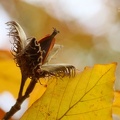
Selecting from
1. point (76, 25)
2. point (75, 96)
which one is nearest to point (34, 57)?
point (75, 96)

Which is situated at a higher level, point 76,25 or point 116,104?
point 76,25

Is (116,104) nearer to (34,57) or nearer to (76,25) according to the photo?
(34,57)

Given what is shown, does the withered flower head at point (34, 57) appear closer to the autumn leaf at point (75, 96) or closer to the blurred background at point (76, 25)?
the autumn leaf at point (75, 96)

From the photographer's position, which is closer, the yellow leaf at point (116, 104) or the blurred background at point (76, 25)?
the yellow leaf at point (116, 104)

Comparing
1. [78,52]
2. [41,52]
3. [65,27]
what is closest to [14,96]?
[41,52]

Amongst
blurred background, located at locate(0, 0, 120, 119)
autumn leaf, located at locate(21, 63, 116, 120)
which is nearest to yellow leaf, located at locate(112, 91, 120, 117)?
autumn leaf, located at locate(21, 63, 116, 120)

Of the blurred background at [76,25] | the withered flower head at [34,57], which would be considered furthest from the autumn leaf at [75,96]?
the blurred background at [76,25]

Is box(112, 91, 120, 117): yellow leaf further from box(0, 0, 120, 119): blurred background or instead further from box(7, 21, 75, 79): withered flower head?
box(0, 0, 120, 119): blurred background
